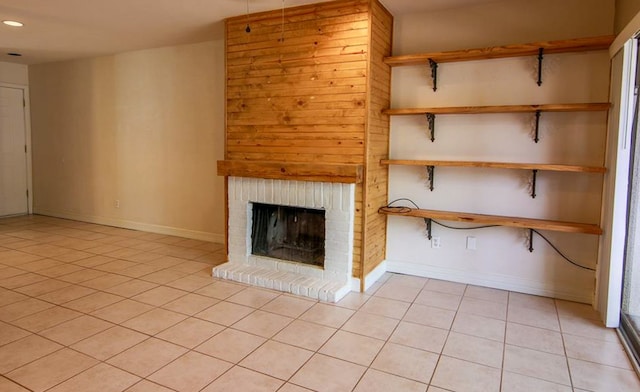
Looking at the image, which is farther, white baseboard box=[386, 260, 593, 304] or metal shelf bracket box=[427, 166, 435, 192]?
metal shelf bracket box=[427, 166, 435, 192]

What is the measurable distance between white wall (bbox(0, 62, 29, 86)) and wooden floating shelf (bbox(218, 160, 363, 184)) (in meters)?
5.06

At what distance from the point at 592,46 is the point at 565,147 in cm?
78

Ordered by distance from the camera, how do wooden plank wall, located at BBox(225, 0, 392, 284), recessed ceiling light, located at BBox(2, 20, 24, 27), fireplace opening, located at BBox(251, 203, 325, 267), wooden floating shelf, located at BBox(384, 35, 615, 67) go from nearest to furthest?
wooden floating shelf, located at BBox(384, 35, 615, 67) → wooden plank wall, located at BBox(225, 0, 392, 284) → fireplace opening, located at BBox(251, 203, 325, 267) → recessed ceiling light, located at BBox(2, 20, 24, 27)

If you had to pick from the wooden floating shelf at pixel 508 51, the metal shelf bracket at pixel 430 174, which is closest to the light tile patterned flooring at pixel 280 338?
the metal shelf bracket at pixel 430 174

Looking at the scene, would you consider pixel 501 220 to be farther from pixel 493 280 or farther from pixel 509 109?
pixel 509 109

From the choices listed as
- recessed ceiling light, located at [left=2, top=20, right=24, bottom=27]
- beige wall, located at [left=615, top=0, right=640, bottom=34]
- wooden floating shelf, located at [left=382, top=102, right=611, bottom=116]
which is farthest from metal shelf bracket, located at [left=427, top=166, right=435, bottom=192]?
recessed ceiling light, located at [left=2, top=20, right=24, bottom=27]

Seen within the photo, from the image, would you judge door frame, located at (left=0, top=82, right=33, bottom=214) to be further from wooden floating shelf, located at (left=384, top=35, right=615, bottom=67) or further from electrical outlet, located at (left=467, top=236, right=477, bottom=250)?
electrical outlet, located at (left=467, top=236, right=477, bottom=250)

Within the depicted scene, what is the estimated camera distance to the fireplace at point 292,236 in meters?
3.59

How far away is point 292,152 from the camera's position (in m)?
3.87

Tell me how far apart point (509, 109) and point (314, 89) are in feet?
5.39

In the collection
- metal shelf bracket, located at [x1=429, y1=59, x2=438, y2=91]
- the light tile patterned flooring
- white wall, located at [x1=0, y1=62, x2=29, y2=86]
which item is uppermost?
white wall, located at [x1=0, y1=62, x2=29, y2=86]

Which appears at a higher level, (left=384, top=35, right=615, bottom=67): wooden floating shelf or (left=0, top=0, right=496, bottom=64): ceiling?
(left=0, top=0, right=496, bottom=64): ceiling

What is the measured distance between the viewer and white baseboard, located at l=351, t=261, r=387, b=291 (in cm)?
365

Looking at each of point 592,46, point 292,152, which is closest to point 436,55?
point 592,46
